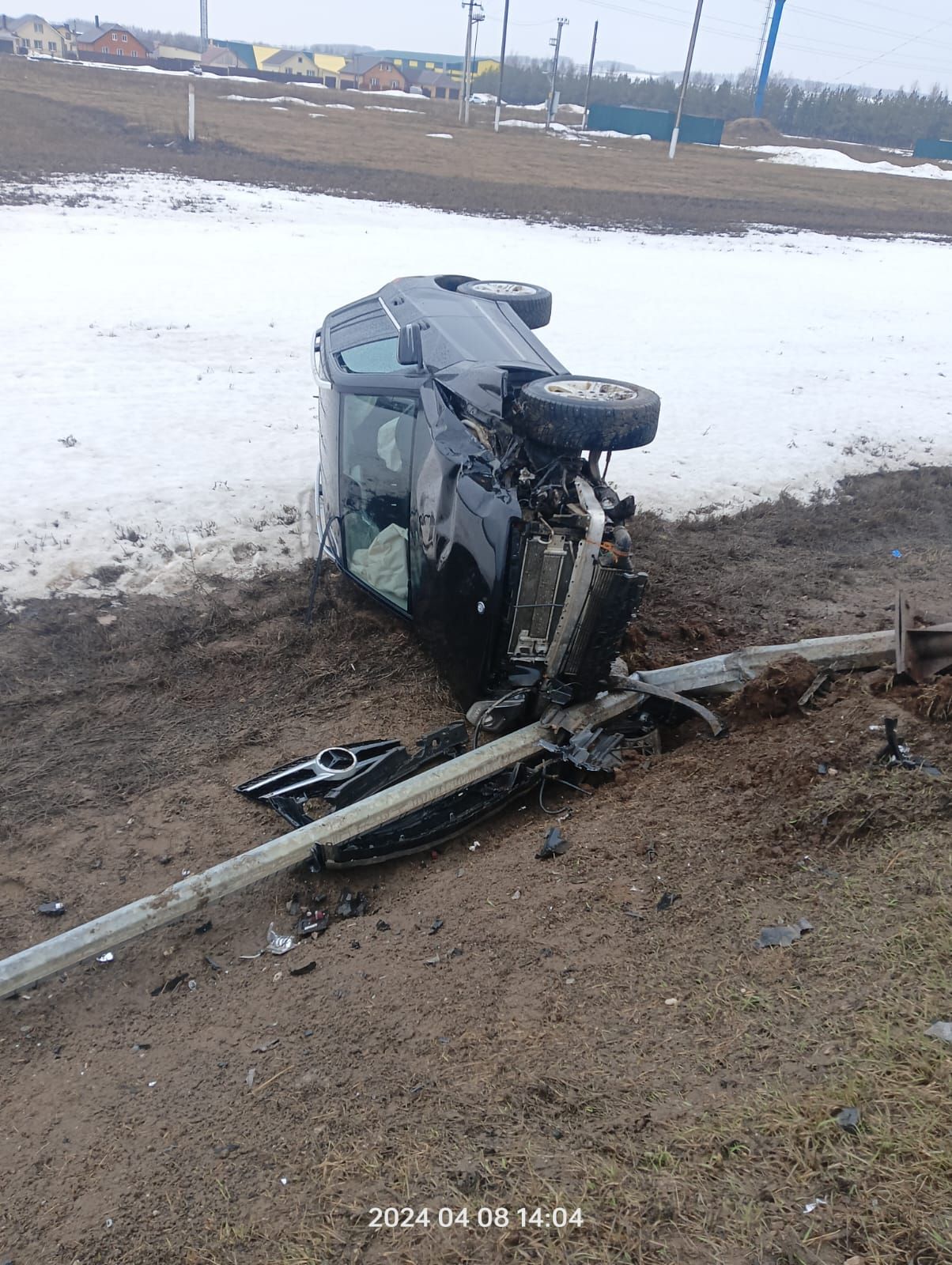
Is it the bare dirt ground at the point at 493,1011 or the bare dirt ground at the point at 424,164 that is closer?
the bare dirt ground at the point at 493,1011

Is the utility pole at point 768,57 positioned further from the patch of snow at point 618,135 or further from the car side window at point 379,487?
the car side window at point 379,487

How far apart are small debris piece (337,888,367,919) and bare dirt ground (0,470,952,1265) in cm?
6

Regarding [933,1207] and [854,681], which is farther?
[854,681]

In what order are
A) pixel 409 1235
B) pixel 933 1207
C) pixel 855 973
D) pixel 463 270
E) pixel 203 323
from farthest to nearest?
pixel 463 270
pixel 203 323
pixel 855 973
pixel 409 1235
pixel 933 1207

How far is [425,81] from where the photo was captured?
93438 mm

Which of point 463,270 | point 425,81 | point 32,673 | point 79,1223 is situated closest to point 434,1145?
point 79,1223

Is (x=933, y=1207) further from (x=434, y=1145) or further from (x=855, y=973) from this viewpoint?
(x=434, y=1145)

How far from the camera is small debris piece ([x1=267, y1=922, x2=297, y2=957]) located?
3977mm

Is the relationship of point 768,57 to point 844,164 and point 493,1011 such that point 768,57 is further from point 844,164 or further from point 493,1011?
point 493,1011

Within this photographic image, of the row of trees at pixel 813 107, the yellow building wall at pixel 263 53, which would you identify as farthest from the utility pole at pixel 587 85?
the yellow building wall at pixel 263 53

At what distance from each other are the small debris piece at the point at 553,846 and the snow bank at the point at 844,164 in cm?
5298

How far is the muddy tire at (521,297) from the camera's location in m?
7.07

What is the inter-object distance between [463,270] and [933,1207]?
1834 cm

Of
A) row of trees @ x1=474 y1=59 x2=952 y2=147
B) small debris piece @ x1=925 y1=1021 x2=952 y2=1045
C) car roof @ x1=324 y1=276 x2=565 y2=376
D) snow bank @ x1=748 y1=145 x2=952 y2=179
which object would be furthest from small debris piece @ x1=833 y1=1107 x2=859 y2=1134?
row of trees @ x1=474 y1=59 x2=952 y2=147
